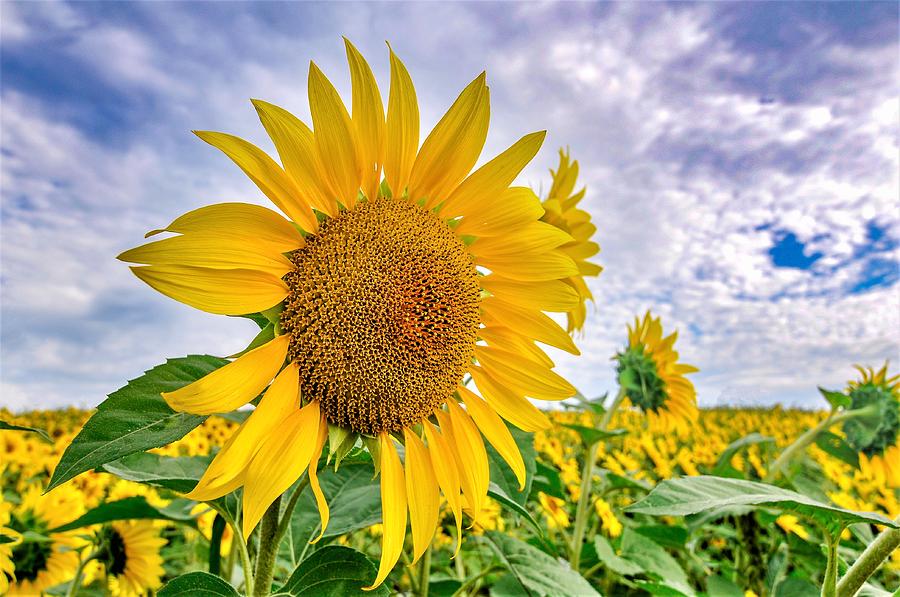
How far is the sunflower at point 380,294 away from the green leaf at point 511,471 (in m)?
0.14

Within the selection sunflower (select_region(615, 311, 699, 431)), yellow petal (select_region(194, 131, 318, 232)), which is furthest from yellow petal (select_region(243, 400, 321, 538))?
sunflower (select_region(615, 311, 699, 431))

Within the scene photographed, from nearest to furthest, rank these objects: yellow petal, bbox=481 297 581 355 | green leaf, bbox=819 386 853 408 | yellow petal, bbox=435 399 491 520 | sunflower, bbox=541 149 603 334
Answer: yellow petal, bbox=435 399 491 520 < yellow petal, bbox=481 297 581 355 < sunflower, bbox=541 149 603 334 < green leaf, bbox=819 386 853 408

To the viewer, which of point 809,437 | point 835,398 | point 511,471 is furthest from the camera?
point 809,437

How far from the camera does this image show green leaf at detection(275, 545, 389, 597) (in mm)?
1111

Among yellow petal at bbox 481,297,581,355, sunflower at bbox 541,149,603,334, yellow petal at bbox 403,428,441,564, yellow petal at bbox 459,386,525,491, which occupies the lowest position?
yellow petal at bbox 403,428,441,564

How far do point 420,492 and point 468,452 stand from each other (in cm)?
12

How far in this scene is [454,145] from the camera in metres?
1.20

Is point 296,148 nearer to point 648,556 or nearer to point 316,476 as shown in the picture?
point 316,476

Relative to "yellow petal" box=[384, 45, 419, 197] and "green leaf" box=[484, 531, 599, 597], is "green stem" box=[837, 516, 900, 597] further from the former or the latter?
"yellow petal" box=[384, 45, 419, 197]

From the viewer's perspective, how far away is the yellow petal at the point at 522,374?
1.30 meters

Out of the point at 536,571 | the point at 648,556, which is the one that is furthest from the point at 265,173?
the point at 648,556

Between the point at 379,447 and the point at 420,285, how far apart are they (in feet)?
1.04

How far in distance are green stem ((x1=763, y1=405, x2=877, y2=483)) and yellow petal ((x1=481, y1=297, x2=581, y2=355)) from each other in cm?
226

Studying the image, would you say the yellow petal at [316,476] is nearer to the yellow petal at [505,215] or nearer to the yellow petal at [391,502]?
the yellow petal at [391,502]
